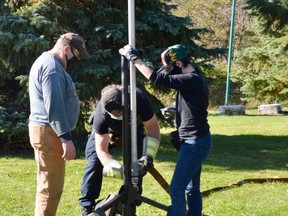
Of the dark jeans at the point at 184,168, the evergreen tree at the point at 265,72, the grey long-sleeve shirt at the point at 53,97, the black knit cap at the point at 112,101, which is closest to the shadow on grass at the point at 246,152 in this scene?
the dark jeans at the point at 184,168

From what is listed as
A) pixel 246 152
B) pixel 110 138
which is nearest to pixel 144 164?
pixel 110 138

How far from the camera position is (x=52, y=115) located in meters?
3.80

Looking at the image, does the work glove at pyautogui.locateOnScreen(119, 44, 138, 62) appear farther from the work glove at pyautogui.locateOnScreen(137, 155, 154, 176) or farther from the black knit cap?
the work glove at pyautogui.locateOnScreen(137, 155, 154, 176)

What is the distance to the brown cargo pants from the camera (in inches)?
158

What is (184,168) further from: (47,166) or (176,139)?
(47,166)

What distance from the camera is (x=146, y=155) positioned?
4105 millimetres

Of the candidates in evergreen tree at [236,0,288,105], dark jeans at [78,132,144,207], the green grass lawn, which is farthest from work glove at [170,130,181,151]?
evergreen tree at [236,0,288,105]

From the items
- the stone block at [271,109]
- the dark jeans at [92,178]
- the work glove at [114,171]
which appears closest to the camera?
the work glove at [114,171]

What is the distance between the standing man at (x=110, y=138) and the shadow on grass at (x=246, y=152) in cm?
428

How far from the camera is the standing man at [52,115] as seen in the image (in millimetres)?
3803

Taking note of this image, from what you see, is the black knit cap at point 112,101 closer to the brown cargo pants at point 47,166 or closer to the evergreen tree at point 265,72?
the brown cargo pants at point 47,166

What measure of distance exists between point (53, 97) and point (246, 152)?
7.08 metres

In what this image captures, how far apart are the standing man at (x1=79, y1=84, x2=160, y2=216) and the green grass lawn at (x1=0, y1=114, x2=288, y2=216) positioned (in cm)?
83

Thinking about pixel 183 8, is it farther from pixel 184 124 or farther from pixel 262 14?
pixel 184 124
